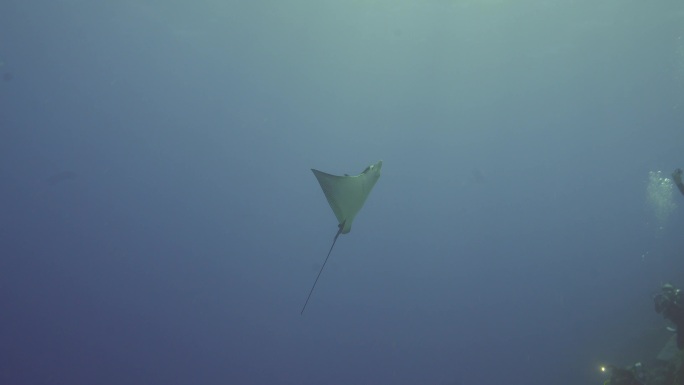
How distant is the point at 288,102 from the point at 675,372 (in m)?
40.4

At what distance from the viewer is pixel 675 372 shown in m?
6.61

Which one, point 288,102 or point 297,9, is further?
point 288,102

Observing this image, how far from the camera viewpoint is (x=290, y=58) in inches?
1355

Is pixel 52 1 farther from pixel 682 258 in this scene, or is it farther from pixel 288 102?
pixel 682 258

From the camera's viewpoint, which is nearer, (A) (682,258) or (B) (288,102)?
(A) (682,258)

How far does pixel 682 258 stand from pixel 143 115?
52678 mm

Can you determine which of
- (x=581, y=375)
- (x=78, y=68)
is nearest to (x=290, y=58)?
(x=78, y=68)

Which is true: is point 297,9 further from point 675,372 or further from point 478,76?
point 675,372

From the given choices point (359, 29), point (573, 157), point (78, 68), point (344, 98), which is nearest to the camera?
point (359, 29)

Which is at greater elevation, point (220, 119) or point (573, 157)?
point (573, 157)

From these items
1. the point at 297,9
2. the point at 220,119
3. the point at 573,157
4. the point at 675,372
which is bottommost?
the point at 675,372

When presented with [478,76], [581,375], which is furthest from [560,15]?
[581,375]

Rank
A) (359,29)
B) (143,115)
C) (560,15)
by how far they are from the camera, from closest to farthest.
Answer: (560,15)
(359,29)
(143,115)

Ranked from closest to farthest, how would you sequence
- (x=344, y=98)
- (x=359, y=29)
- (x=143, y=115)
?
(x=359, y=29), (x=344, y=98), (x=143, y=115)
